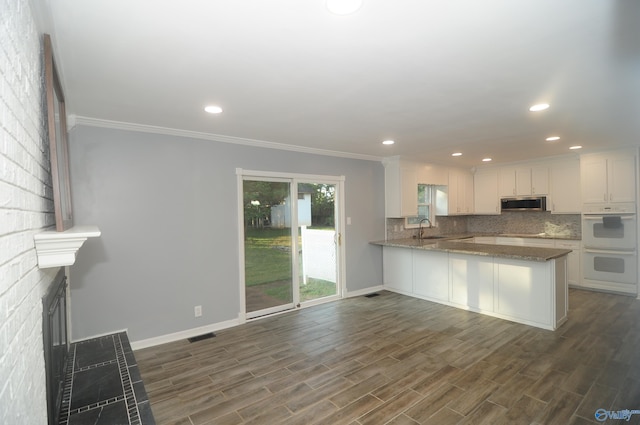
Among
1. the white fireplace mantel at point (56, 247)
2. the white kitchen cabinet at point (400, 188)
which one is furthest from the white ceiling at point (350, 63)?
the white kitchen cabinet at point (400, 188)

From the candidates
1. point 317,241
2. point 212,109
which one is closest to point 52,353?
→ point 212,109

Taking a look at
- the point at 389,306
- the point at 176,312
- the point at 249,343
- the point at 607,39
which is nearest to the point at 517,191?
the point at 389,306

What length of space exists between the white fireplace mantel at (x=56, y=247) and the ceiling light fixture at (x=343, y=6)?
63.7 inches

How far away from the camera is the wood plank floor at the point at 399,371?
2.33 metres

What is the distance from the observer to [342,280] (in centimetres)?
526

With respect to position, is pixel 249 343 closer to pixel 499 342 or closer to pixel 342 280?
pixel 342 280

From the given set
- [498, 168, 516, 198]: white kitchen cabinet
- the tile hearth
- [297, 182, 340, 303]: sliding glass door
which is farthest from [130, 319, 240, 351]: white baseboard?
[498, 168, 516, 198]: white kitchen cabinet

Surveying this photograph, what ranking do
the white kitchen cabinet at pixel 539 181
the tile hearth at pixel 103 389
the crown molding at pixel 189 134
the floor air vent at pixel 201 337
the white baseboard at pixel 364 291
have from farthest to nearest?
the white kitchen cabinet at pixel 539 181, the white baseboard at pixel 364 291, the floor air vent at pixel 201 337, the crown molding at pixel 189 134, the tile hearth at pixel 103 389

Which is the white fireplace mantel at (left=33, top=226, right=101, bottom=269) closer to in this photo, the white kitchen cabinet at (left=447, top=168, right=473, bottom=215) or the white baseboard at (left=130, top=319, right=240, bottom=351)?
the white baseboard at (left=130, top=319, right=240, bottom=351)

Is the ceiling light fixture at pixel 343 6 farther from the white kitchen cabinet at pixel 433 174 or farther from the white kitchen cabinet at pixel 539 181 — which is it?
the white kitchen cabinet at pixel 539 181

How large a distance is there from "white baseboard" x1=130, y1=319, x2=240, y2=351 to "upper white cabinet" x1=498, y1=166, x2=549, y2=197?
5.93 metres

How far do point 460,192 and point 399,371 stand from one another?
500 cm

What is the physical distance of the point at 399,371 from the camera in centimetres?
290

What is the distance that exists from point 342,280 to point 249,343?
6.89 ft
